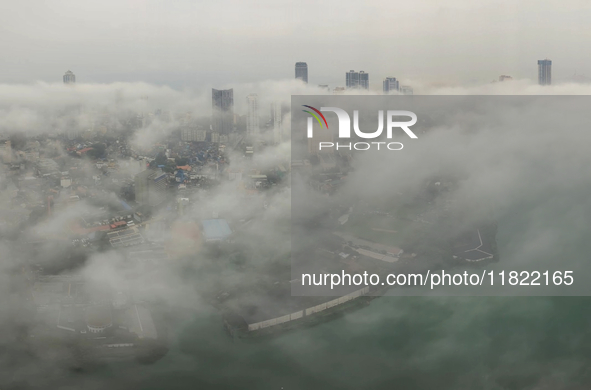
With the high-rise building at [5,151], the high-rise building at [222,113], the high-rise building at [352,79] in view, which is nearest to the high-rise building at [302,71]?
the high-rise building at [352,79]

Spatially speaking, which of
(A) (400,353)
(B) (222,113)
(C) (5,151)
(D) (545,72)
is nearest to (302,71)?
(B) (222,113)

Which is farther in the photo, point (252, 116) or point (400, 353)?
point (252, 116)

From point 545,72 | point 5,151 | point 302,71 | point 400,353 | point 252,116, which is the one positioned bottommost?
point 400,353

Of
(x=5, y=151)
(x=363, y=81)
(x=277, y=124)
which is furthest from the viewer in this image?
(x=277, y=124)

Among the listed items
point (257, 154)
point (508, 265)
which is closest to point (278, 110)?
point (257, 154)

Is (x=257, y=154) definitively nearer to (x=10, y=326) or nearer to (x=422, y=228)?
(x=422, y=228)

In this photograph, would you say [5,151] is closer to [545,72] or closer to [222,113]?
[222,113]

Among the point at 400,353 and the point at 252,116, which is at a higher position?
the point at 252,116
